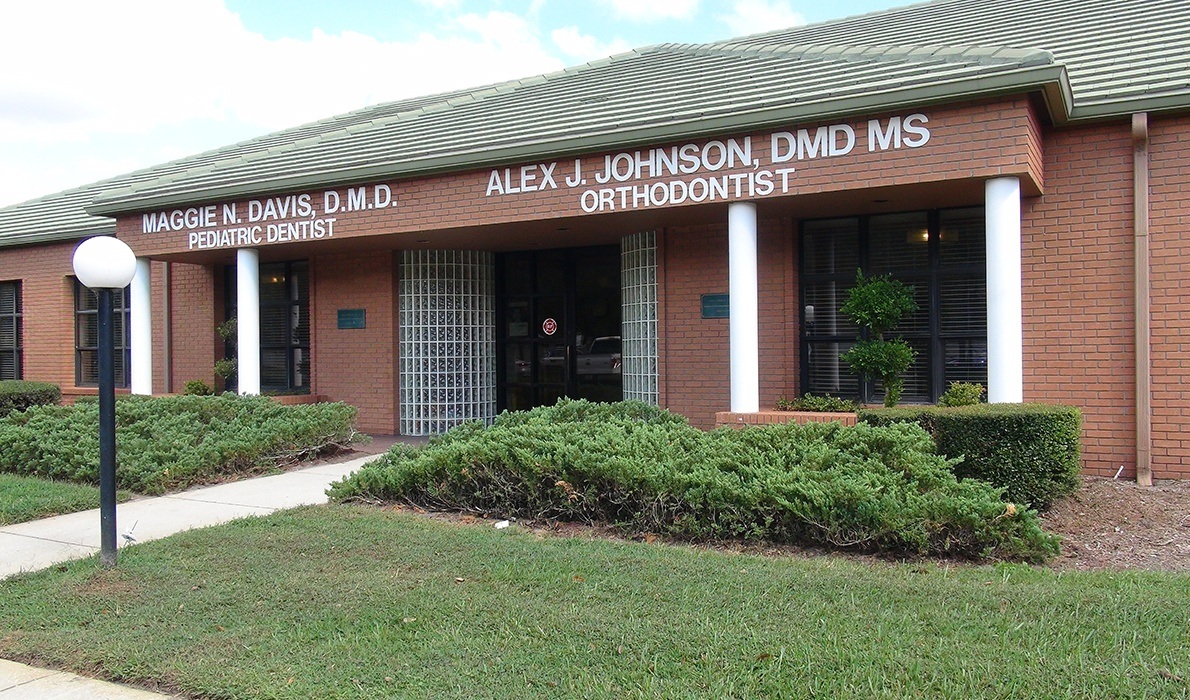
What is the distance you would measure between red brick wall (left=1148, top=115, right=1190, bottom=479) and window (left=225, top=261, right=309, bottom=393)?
12.0m

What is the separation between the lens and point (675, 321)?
11.9 meters

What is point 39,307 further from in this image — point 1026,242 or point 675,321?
point 1026,242

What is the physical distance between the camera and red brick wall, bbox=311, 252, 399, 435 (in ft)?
46.6

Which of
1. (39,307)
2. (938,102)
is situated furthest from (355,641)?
(39,307)

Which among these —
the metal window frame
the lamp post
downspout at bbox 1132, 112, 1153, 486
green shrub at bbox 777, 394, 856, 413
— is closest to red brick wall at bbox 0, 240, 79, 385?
the metal window frame

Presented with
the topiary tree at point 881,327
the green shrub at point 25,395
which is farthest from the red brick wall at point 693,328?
the green shrub at point 25,395

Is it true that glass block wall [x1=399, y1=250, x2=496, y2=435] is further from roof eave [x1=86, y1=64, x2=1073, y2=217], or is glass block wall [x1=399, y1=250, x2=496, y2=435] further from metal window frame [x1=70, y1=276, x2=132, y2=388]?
metal window frame [x1=70, y1=276, x2=132, y2=388]

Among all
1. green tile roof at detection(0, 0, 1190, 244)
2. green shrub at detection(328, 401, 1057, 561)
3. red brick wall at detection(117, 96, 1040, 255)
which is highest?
green tile roof at detection(0, 0, 1190, 244)

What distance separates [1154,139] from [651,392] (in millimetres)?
6268

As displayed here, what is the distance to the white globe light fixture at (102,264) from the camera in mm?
6355

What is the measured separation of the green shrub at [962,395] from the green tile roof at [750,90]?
2821 mm

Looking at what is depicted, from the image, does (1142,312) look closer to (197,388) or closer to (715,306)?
(715,306)

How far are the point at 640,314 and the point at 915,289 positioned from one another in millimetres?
3556

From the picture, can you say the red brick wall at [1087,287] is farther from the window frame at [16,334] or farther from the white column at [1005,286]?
the window frame at [16,334]
